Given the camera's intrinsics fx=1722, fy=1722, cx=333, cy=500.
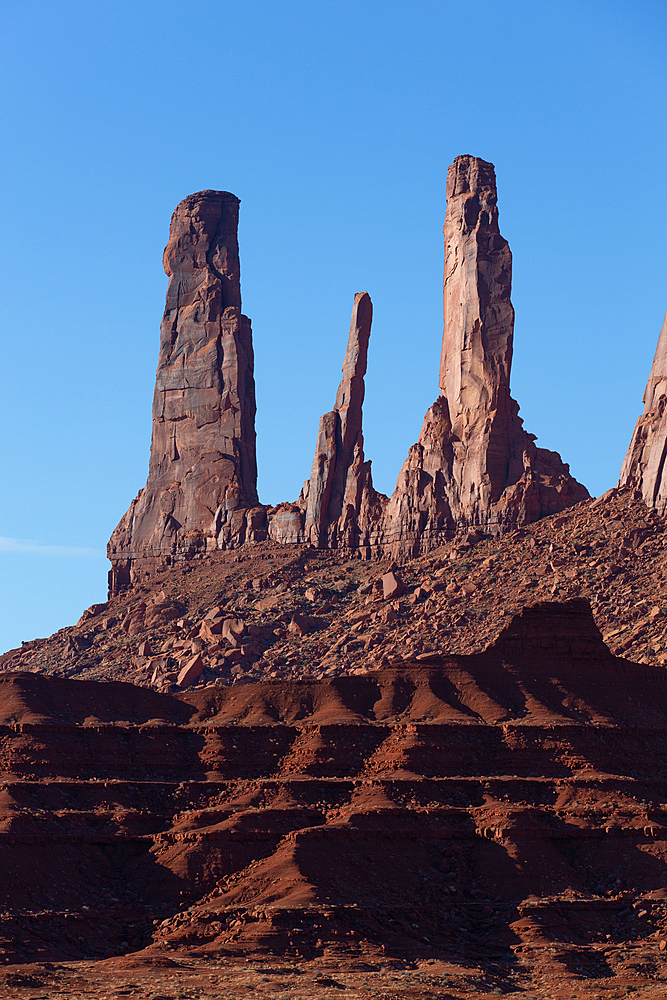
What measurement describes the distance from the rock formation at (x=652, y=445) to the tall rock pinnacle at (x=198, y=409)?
116 feet

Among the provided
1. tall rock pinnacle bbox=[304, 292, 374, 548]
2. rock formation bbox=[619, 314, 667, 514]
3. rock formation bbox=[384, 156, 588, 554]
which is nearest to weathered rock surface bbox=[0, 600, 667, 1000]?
rock formation bbox=[619, 314, 667, 514]

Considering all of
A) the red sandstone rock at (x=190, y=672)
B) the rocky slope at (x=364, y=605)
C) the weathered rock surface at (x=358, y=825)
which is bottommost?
the weathered rock surface at (x=358, y=825)

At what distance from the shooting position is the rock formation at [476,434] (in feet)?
397

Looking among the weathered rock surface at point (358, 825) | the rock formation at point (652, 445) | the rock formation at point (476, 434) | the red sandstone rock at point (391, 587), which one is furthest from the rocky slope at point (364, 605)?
the weathered rock surface at point (358, 825)

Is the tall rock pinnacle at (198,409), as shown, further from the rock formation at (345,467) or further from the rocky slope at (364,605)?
the rock formation at (345,467)

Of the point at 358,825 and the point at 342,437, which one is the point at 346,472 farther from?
the point at 358,825

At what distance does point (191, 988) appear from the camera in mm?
54031

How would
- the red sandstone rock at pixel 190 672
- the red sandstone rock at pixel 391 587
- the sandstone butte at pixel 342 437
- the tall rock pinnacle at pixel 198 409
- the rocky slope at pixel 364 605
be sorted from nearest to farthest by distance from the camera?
the rocky slope at pixel 364 605 < the red sandstone rock at pixel 190 672 < the red sandstone rock at pixel 391 587 < the sandstone butte at pixel 342 437 < the tall rock pinnacle at pixel 198 409

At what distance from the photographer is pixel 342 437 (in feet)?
435

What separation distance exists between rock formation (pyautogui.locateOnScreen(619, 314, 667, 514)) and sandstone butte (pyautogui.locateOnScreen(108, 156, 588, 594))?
6725mm

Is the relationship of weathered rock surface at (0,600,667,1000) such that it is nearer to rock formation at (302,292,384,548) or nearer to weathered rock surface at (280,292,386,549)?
weathered rock surface at (280,292,386,549)

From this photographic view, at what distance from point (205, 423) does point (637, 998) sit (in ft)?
308

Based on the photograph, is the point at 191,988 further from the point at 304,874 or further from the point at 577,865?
the point at 577,865

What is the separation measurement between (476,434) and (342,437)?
13.3 metres
